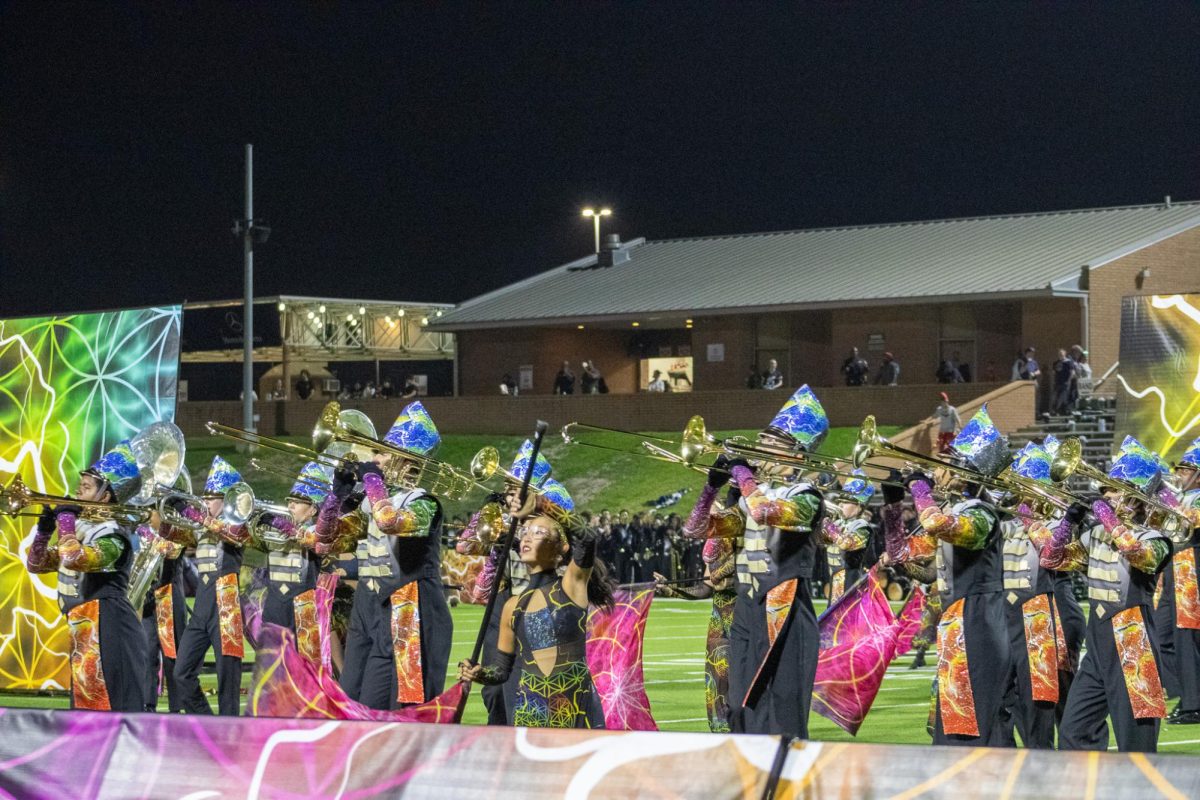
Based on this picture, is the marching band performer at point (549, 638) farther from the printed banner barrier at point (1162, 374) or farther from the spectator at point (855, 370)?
the spectator at point (855, 370)

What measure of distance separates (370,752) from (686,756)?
1.05 meters

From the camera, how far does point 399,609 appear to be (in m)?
9.69

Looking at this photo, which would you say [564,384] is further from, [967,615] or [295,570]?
[967,615]

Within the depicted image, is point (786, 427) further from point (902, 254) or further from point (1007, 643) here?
point (902, 254)

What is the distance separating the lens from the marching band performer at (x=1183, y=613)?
1236 centimetres

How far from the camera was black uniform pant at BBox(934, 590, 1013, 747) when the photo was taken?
8812 millimetres

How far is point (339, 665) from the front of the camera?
432 inches

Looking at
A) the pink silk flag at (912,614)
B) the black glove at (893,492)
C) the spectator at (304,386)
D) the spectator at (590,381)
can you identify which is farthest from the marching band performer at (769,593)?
the spectator at (304,386)

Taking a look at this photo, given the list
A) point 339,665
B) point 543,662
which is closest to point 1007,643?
point 543,662

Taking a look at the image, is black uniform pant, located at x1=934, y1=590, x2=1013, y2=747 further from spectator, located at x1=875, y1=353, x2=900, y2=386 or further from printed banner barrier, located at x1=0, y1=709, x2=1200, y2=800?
spectator, located at x1=875, y1=353, x2=900, y2=386

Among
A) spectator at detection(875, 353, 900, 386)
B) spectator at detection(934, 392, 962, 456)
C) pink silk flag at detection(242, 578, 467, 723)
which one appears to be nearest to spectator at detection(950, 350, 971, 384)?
spectator at detection(875, 353, 900, 386)

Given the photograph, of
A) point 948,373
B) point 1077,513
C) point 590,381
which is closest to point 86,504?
point 1077,513

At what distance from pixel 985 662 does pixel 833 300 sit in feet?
95.9

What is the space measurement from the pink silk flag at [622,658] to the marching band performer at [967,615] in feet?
6.50
